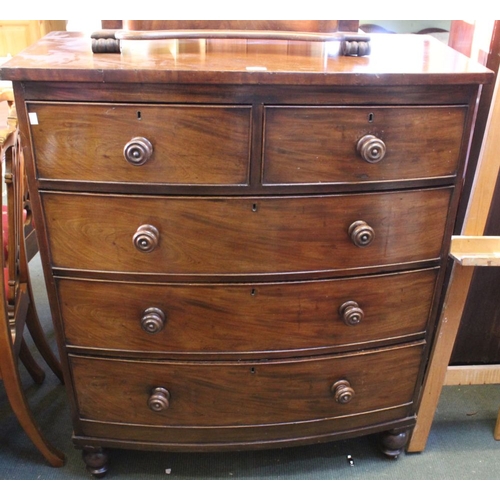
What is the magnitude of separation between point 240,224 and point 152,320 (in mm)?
277

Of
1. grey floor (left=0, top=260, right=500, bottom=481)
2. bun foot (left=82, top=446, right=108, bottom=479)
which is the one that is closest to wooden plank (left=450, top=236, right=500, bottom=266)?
grey floor (left=0, top=260, right=500, bottom=481)

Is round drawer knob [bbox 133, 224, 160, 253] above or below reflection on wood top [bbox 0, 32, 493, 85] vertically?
below

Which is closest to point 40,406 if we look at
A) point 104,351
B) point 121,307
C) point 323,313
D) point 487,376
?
point 104,351

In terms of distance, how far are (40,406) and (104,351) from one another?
0.60 m

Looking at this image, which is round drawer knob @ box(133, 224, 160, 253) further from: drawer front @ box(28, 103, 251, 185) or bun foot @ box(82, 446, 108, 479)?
bun foot @ box(82, 446, 108, 479)

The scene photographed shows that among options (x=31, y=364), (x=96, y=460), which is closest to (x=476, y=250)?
(x=96, y=460)

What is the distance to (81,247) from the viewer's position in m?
1.06

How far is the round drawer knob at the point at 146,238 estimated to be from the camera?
1020 mm

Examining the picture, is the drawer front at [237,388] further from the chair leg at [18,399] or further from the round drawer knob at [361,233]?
the round drawer knob at [361,233]

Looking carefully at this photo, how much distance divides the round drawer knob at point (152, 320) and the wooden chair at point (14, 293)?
35 centimetres

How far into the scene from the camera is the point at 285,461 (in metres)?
1.46

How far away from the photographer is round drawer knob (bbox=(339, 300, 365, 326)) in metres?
1.15

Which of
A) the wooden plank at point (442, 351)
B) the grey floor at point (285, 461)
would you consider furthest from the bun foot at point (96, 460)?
the wooden plank at point (442, 351)
